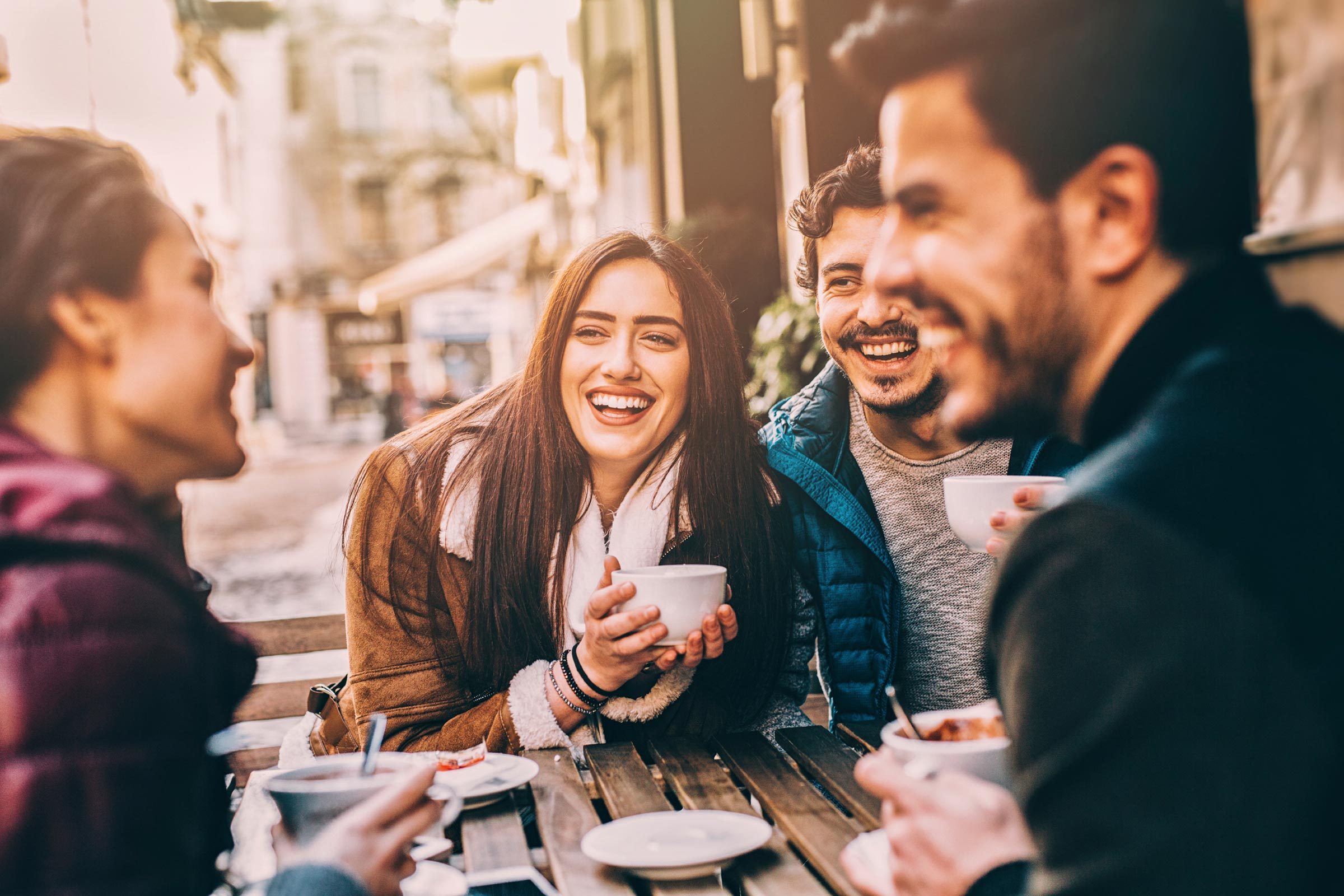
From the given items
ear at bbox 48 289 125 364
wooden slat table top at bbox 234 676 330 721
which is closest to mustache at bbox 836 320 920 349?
wooden slat table top at bbox 234 676 330 721

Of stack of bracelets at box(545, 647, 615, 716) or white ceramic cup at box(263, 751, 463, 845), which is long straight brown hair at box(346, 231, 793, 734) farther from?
white ceramic cup at box(263, 751, 463, 845)

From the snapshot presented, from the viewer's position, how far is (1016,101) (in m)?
1.06

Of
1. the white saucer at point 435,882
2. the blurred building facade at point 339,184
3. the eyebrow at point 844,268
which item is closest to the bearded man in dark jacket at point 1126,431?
the white saucer at point 435,882

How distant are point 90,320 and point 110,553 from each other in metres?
0.23

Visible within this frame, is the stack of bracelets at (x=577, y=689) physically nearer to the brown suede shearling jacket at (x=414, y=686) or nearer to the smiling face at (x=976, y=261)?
the brown suede shearling jacket at (x=414, y=686)

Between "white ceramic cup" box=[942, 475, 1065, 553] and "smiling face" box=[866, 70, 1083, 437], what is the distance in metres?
0.75

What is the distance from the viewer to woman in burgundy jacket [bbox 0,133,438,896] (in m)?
0.90

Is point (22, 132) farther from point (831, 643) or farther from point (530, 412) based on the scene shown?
point (831, 643)

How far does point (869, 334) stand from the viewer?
270 centimetres

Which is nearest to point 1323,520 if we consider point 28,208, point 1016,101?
point 1016,101

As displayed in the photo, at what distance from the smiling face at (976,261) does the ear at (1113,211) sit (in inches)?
0.8

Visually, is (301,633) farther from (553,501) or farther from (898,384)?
(898,384)

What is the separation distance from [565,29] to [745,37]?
8918mm

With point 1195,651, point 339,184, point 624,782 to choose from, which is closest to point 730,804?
point 624,782
